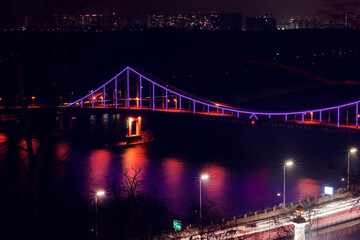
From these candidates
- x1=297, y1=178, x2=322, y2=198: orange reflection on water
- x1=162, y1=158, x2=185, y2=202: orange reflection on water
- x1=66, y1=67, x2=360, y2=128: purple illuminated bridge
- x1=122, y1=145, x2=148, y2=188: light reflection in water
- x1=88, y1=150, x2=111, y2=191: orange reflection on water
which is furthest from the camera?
x1=66, y1=67, x2=360, y2=128: purple illuminated bridge

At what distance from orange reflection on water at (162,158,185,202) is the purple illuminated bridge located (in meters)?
3.54

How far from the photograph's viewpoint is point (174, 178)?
33.7 feet

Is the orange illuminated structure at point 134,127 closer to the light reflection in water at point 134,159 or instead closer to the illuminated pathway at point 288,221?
the light reflection in water at point 134,159

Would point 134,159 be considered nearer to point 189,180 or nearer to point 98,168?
point 98,168

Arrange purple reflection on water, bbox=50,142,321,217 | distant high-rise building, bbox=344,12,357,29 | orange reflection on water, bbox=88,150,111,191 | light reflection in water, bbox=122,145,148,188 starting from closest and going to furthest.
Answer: distant high-rise building, bbox=344,12,357,29, purple reflection on water, bbox=50,142,321,217, orange reflection on water, bbox=88,150,111,191, light reflection in water, bbox=122,145,148,188

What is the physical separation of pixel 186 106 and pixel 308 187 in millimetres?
13055

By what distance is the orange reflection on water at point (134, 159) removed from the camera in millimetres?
11234

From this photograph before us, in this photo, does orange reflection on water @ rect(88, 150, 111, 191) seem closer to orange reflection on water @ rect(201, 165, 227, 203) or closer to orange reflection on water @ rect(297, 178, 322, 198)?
orange reflection on water @ rect(201, 165, 227, 203)

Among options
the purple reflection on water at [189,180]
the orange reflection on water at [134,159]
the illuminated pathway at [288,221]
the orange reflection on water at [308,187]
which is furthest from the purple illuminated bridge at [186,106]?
the illuminated pathway at [288,221]

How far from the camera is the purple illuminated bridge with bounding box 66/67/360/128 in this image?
14.6 m

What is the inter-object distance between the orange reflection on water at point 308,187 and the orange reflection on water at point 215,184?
115 cm

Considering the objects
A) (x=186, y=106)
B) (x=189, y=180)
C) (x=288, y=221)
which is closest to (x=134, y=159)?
(x=189, y=180)

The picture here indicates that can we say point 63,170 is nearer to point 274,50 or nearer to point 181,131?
point 181,131

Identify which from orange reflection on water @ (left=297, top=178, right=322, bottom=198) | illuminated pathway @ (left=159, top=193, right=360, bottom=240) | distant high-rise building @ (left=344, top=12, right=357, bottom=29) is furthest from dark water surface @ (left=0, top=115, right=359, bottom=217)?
distant high-rise building @ (left=344, top=12, right=357, bottom=29)
